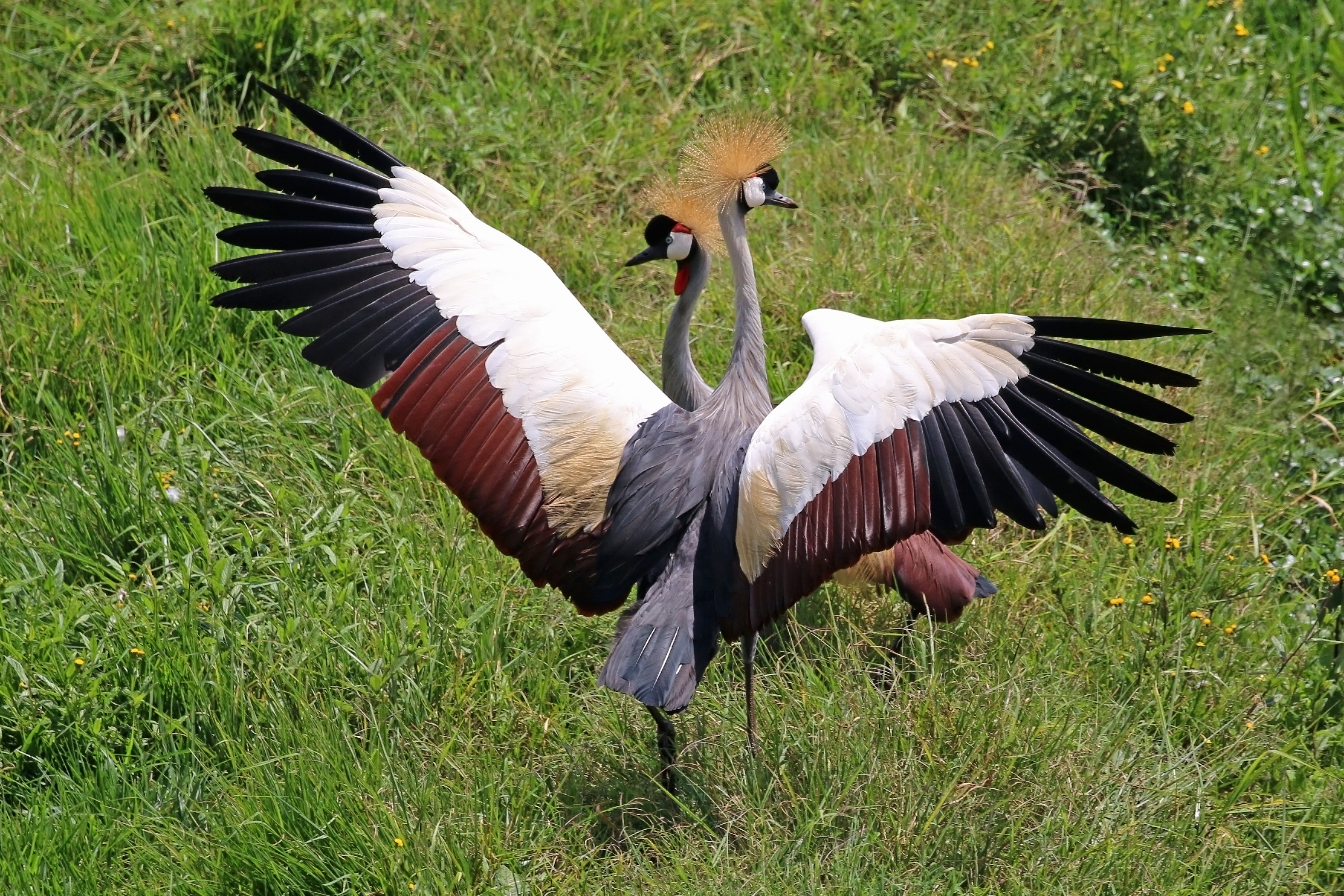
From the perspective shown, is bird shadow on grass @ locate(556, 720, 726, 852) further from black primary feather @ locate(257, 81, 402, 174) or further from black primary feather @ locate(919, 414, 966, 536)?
black primary feather @ locate(257, 81, 402, 174)

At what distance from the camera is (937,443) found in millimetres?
2807

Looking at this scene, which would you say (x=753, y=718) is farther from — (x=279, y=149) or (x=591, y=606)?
(x=279, y=149)

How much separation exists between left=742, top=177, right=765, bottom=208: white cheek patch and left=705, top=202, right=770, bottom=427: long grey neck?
1.3 inches

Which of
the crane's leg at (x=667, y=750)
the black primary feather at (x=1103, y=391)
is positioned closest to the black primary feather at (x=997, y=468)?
the black primary feather at (x=1103, y=391)

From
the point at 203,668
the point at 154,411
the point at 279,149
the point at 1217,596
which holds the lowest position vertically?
the point at 1217,596

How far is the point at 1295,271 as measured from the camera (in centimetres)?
481

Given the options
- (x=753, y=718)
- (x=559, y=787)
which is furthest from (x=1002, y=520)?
(x=559, y=787)

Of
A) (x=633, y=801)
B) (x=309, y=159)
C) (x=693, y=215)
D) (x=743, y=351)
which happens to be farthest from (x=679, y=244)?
(x=633, y=801)

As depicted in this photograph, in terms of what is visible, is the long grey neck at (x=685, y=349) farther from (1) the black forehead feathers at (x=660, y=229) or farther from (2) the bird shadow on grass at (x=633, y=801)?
(2) the bird shadow on grass at (x=633, y=801)

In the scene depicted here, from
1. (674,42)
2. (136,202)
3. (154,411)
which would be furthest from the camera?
(674,42)

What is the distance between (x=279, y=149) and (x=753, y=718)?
1812mm

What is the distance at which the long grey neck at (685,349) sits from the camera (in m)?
3.82

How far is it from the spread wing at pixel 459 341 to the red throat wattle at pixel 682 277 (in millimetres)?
684

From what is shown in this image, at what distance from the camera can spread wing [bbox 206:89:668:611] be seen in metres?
3.14
